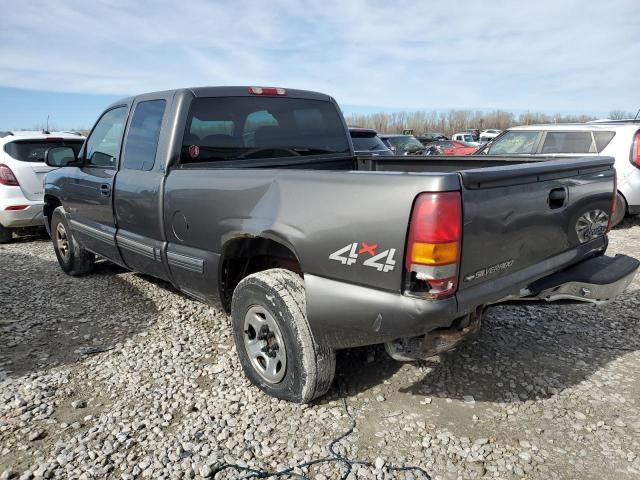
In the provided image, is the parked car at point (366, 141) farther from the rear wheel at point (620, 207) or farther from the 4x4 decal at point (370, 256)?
the 4x4 decal at point (370, 256)

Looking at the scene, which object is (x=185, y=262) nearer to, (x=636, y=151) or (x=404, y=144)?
(x=636, y=151)

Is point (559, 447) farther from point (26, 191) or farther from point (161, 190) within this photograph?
point (26, 191)

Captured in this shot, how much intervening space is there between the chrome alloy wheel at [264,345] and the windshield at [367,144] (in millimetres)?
6437

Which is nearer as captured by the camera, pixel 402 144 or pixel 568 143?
pixel 568 143

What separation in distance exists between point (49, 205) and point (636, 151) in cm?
807

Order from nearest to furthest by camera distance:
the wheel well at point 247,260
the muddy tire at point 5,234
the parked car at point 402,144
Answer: the wheel well at point 247,260 < the muddy tire at point 5,234 < the parked car at point 402,144

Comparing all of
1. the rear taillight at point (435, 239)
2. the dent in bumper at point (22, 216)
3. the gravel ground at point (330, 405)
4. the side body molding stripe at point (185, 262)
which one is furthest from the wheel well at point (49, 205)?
the rear taillight at point (435, 239)

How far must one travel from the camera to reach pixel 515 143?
27.8 ft

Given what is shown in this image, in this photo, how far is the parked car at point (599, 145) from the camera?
732 cm

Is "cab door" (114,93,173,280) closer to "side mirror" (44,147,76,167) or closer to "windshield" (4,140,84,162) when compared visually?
"side mirror" (44,147,76,167)

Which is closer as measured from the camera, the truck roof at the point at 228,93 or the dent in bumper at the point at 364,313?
the dent in bumper at the point at 364,313

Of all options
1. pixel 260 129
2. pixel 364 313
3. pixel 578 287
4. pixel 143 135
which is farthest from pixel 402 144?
pixel 364 313

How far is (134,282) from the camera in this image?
525 centimetres

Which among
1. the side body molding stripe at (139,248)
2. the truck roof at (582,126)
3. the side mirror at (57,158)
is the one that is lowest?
the side body molding stripe at (139,248)
